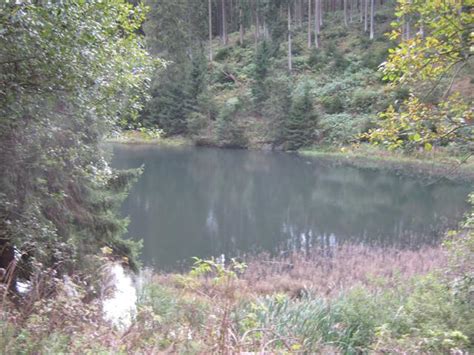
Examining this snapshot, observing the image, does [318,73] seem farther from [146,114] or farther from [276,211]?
[276,211]

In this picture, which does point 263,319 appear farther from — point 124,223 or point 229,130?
point 229,130

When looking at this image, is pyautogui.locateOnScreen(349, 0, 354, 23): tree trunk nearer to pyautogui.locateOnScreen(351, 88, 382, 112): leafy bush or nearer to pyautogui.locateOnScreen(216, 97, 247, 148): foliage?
pyautogui.locateOnScreen(351, 88, 382, 112): leafy bush

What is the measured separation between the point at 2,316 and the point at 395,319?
379 centimetres

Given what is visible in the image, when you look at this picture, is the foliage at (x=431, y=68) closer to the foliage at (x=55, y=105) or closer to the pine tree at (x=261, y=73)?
the foliage at (x=55, y=105)

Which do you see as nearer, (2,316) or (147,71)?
(2,316)

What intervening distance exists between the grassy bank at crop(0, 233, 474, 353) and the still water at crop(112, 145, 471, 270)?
3.57 m

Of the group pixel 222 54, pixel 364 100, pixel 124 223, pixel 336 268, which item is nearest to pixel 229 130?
pixel 364 100

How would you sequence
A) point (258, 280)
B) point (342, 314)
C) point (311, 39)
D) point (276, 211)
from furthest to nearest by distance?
1. point (311, 39)
2. point (276, 211)
3. point (258, 280)
4. point (342, 314)

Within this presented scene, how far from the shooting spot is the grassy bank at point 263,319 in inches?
111

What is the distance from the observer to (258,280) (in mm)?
9609

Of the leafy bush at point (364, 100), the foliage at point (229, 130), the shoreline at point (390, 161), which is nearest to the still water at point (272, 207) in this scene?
the shoreline at point (390, 161)

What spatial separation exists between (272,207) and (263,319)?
13.1 metres

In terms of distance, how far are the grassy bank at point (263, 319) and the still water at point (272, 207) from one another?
11.7ft

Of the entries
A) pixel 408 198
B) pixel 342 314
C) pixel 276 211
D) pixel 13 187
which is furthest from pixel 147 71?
pixel 408 198
